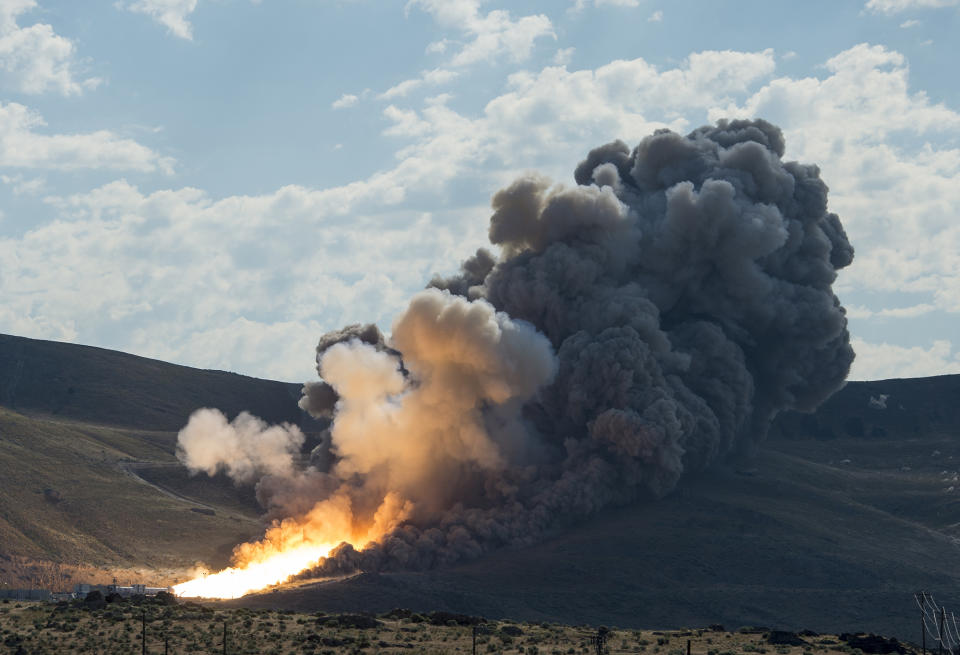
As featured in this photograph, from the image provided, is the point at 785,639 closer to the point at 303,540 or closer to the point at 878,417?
the point at 303,540

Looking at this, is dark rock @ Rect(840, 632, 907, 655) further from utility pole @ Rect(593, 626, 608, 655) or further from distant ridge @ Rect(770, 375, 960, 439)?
distant ridge @ Rect(770, 375, 960, 439)

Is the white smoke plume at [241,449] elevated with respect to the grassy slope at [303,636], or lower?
elevated

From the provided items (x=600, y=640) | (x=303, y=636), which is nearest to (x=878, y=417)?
(x=600, y=640)

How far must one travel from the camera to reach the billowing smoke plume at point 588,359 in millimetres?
130375

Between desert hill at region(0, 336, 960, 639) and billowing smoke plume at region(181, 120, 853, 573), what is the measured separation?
17.4 feet

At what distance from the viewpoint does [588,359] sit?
13325cm

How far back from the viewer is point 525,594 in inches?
4414

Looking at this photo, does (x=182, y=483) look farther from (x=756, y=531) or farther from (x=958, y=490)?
(x=958, y=490)

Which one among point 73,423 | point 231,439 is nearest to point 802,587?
point 231,439

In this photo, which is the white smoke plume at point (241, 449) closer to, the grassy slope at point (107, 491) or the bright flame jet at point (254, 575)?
the grassy slope at point (107, 491)

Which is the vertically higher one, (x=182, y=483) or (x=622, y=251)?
(x=622, y=251)

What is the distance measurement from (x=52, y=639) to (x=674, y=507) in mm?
69530

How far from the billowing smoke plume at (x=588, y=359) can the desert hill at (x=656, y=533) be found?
5316 mm

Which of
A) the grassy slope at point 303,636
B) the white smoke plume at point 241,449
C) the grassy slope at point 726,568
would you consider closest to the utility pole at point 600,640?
the grassy slope at point 303,636
